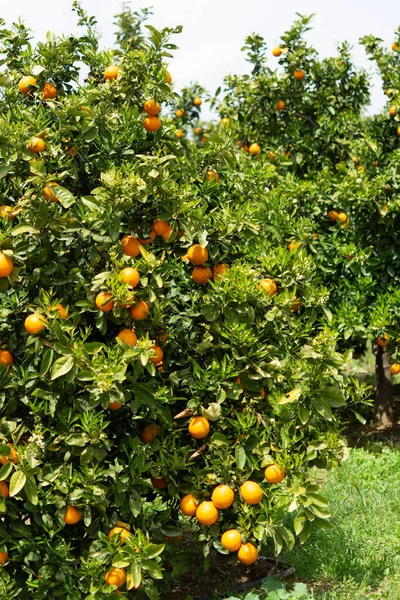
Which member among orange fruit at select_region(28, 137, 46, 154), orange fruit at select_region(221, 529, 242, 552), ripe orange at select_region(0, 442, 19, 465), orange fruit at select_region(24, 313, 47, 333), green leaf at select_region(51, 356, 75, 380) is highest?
orange fruit at select_region(28, 137, 46, 154)

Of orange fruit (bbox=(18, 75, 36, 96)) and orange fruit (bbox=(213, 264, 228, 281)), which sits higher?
orange fruit (bbox=(18, 75, 36, 96))

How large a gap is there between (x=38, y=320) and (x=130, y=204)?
1.79ft

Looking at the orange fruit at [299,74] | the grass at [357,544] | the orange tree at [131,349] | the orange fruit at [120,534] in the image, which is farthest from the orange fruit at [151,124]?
the orange fruit at [299,74]

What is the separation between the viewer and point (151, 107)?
315cm

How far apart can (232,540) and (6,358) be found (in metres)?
1.12

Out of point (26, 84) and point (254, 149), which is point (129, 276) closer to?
point (26, 84)

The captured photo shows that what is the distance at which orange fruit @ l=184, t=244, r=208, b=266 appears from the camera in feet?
10.2

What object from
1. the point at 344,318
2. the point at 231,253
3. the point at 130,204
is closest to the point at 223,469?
the point at 231,253

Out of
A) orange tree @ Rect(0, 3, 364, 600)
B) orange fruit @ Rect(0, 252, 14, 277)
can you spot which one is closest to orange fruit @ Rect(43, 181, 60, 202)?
orange tree @ Rect(0, 3, 364, 600)

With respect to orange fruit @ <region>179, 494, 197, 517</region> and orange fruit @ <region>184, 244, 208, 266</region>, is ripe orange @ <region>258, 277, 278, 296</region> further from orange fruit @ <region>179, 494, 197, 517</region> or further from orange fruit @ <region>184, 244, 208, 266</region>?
orange fruit @ <region>179, 494, 197, 517</region>

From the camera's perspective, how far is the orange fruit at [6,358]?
2932 mm

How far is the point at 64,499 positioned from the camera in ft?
9.17

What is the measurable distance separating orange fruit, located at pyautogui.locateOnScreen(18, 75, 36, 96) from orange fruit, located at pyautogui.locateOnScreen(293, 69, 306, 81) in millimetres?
4127

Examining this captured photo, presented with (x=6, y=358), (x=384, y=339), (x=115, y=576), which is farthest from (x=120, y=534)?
(x=384, y=339)
